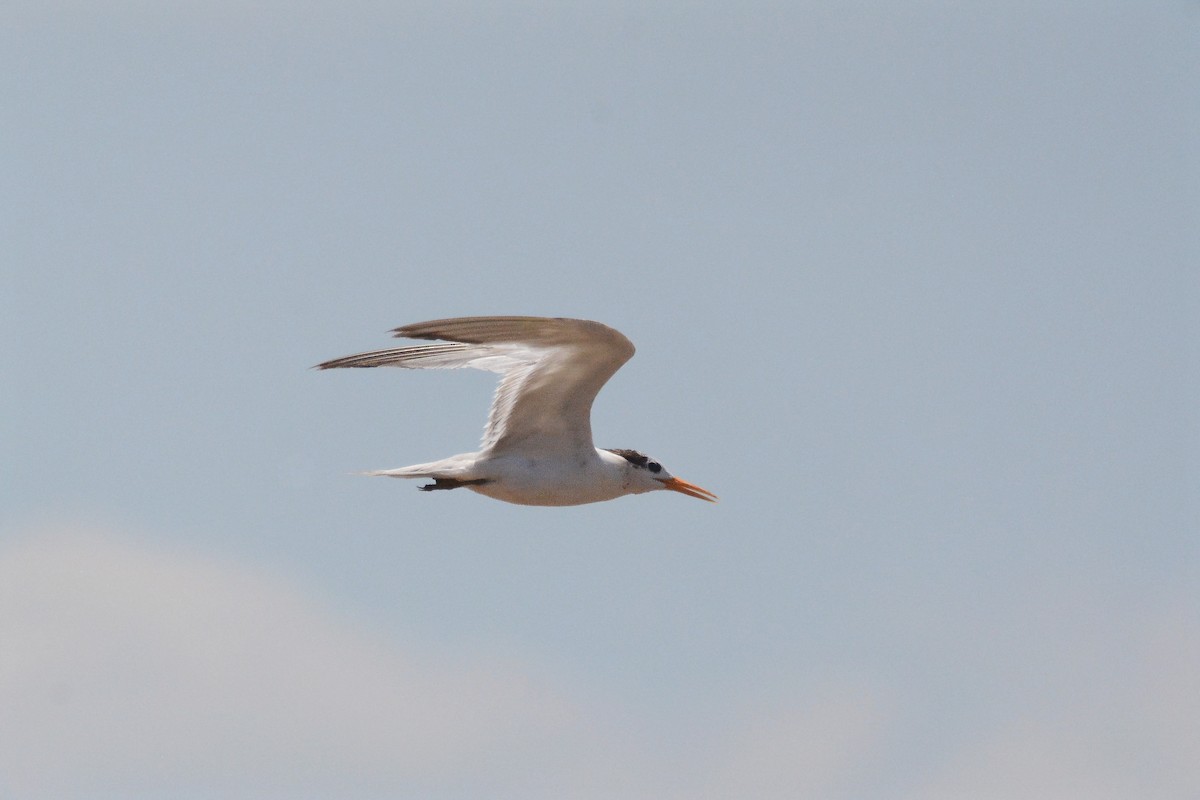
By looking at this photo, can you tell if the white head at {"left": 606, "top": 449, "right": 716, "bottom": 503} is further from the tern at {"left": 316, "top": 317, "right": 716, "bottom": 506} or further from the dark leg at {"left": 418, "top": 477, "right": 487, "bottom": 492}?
the dark leg at {"left": 418, "top": 477, "right": 487, "bottom": 492}

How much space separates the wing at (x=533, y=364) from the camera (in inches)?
423

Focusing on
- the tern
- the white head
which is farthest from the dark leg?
the white head

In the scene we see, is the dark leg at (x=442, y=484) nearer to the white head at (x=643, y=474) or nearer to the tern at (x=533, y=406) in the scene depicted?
the tern at (x=533, y=406)

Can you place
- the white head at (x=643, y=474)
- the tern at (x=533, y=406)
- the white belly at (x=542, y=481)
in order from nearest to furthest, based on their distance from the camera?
the tern at (x=533, y=406) → the white belly at (x=542, y=481) → the white head at (x=643, y=474)

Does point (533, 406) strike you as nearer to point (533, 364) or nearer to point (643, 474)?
point (533, 364)

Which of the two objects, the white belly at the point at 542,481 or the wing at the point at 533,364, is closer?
the wing at the point at 533,364

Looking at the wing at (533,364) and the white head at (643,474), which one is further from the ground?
the wing at (533,364)

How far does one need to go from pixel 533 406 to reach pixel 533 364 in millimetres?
448

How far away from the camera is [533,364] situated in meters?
11.4

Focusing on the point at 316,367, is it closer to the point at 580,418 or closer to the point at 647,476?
the point at 580,418

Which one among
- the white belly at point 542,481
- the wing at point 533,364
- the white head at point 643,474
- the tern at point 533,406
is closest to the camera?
the wing at point 533,364

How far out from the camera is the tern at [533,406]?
11016mm

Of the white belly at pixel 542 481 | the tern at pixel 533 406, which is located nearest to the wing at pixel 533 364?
the tern at pixel 533 406

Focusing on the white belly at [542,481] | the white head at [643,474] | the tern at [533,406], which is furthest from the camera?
the white head at [643,474]
